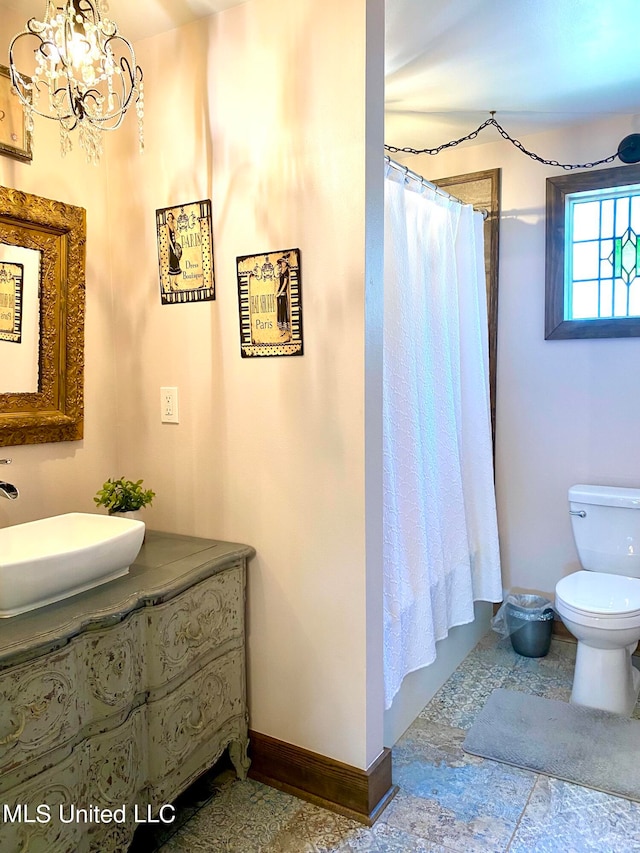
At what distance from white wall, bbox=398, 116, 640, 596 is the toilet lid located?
0.40 metres

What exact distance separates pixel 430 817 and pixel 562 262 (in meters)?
2.35

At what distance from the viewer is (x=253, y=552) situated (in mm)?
1963

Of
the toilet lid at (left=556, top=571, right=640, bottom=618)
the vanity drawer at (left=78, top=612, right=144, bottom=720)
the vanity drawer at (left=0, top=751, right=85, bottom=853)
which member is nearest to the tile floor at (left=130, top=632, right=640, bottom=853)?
the vanity drawer at (left=0, top=751, right=85, bottom=853)

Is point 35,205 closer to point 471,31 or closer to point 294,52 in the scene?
point 294,52

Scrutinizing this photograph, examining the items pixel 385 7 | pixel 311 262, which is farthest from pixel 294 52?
pixel 311 262

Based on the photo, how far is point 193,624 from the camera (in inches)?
68.0

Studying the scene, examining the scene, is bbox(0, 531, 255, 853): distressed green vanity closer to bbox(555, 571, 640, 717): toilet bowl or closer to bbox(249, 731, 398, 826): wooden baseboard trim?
bbox(249, 731, 398, 826): wooden baseboard trim

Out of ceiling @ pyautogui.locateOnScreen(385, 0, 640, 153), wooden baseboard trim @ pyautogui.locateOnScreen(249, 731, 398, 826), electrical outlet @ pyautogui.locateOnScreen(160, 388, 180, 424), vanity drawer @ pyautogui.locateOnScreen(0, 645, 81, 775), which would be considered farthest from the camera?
electrical outlet @ pyautogui.locateOnScreen(160, 388, 180, 424)

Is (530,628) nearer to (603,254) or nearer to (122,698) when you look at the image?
(603,254)

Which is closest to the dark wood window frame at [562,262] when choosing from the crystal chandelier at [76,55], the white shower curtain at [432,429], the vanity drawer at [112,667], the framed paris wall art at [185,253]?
the white shower curtain at [432,429]

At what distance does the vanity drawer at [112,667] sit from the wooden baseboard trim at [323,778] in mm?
616

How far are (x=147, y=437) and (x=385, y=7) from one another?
5.11 ft

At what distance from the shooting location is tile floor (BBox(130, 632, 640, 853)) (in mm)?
1705

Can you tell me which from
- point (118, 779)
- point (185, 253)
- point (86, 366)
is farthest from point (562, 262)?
point (118, 779)
